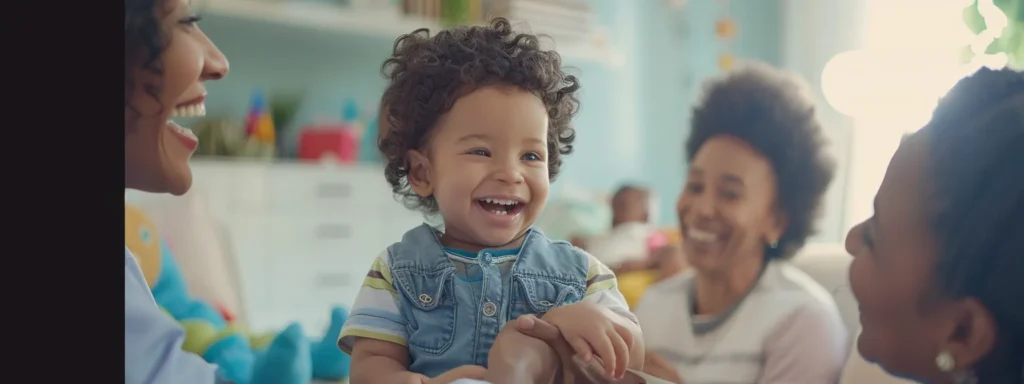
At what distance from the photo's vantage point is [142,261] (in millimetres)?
653

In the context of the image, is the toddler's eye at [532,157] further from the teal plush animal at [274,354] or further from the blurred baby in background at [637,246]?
the blurred baby in background at [637,246]

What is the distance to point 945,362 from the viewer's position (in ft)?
1.73

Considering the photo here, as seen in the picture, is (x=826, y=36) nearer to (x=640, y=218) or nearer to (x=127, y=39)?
(x=640, y=218)

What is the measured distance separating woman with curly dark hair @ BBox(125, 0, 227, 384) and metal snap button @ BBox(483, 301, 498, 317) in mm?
192

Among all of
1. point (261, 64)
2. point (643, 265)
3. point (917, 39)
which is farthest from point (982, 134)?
point (261, 64)

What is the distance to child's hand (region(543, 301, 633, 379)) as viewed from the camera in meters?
0.49

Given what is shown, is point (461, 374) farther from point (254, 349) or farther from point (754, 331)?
point (754, 331)

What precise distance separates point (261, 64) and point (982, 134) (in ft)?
3.19

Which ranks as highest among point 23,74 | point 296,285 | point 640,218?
point 23,74

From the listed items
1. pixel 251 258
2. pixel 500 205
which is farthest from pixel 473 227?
pixel 251 258

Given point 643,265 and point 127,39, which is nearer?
point 127,39

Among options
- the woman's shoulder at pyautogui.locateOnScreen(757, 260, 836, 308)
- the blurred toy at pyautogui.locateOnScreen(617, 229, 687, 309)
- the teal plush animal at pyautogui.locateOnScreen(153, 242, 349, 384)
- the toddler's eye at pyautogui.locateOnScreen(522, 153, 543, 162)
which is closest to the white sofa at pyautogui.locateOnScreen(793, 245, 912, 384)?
the woman's shoulder at pyautogui.locateOnScreen(757, 260, 836, 308)

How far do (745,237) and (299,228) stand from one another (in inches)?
22.1

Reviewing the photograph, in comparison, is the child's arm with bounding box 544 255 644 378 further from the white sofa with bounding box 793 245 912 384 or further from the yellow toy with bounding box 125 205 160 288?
the yellow toy with bounding box 125 205 160 288
